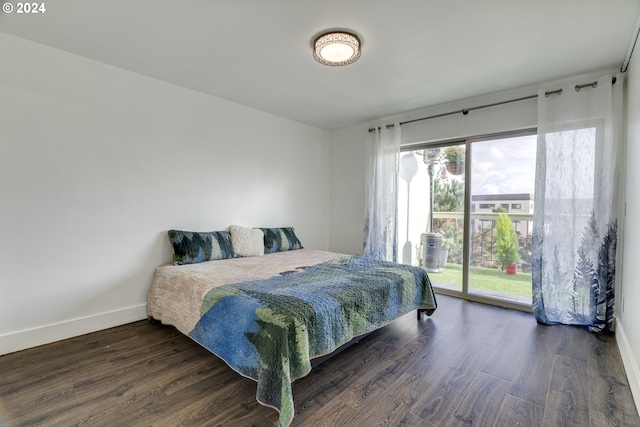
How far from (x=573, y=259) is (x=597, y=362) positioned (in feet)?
3.31

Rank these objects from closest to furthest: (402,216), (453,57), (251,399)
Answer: (251,399) → (453,57) → (402,216)

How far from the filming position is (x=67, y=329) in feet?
7.89

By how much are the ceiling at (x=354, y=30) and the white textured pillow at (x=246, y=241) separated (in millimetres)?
1656

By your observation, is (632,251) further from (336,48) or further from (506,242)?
(336,48)

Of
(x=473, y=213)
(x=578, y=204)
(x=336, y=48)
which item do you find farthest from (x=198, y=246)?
(x=578, y=204)

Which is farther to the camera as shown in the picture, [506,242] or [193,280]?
[506,242]

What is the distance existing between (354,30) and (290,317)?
2048 mm

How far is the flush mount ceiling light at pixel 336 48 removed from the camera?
2049 mm

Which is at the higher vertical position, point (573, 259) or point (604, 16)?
point (604, 16)

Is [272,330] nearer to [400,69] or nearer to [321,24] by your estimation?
[321,24]

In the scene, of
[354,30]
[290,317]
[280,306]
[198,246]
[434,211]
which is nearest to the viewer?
[290,317]

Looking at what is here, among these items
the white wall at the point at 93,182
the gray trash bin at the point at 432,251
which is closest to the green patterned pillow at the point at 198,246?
the white wall at the point at 93,182

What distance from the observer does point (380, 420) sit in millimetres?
1506

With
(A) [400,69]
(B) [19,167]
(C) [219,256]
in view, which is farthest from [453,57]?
(B) [19,167]
